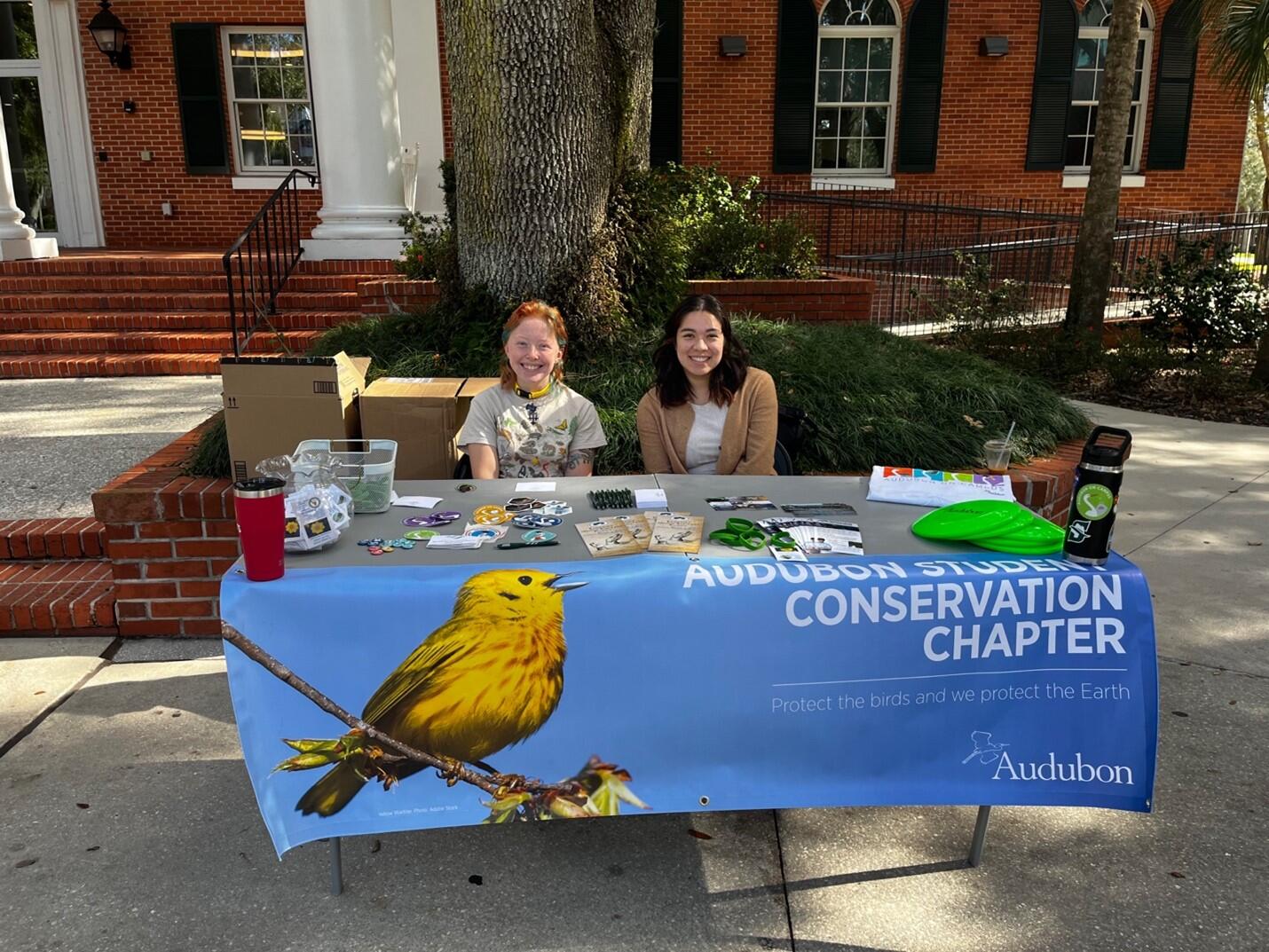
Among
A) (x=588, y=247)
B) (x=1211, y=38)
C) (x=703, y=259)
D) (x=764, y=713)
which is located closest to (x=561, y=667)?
(x=764, y=713)

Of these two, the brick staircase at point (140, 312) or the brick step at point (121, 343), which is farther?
the brick step at point (121, 343)

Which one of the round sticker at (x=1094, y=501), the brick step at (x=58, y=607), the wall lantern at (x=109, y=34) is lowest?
the brick step at (x=58, y=607)

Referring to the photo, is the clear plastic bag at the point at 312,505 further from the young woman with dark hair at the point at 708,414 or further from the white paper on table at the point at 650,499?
the young woman with dark hair at the point at 708,414

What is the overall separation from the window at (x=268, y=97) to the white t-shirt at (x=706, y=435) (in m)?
11.4

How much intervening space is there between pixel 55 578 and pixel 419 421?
5.75ft

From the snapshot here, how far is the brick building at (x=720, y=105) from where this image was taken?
1259cm

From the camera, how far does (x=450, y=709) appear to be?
234 centimetres

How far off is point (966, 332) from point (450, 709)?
8155 mm

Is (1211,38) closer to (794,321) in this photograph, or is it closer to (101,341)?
(794,321)

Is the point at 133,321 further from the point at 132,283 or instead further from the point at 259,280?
the point at 259,280

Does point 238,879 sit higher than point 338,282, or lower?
lower

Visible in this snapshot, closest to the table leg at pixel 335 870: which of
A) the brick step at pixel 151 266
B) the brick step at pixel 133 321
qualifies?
the brick step at pixel 133 321

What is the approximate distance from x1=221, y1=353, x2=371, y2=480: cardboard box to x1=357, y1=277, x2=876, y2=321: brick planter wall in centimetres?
311

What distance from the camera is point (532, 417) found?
358 cm
